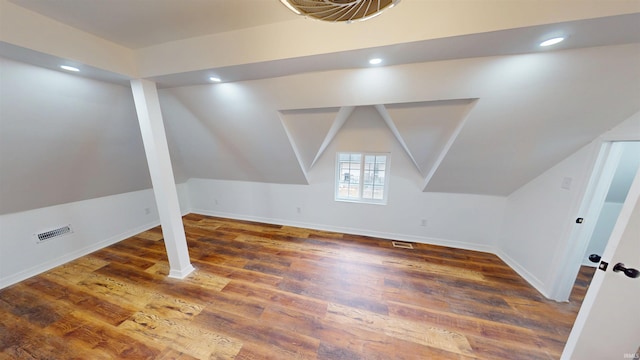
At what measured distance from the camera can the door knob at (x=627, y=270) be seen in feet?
3.11

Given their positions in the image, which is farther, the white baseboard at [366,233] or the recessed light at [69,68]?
the white baseboard at [366,233]

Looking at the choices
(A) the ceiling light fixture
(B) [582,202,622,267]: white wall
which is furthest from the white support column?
(B) [582,202,622,267]: white wall

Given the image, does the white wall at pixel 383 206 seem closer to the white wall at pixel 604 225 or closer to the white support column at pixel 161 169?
the white wall at pixel 604 225

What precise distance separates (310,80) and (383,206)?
2.39 metres

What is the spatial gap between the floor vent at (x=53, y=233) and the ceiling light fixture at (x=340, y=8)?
4.30 m

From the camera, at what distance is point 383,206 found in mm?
3354

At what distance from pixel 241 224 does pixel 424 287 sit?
133 inches

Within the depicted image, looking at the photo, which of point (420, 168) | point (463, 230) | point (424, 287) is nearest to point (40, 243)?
point (424, 287)

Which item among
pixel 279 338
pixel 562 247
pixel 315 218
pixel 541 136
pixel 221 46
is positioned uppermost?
pixel 221 46

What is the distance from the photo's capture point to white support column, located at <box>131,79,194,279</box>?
1.99m

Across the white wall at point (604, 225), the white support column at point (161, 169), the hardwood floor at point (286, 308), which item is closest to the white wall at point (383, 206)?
the hardwood floor at point (286, 308)

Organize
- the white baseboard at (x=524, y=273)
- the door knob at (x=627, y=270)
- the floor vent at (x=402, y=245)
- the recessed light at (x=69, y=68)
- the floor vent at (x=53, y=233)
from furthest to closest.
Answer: the floor vent at (x=402, y=245)
the floor vent at (x=53, y=233)
the white baseboard at (x=524, y=273)
the recessed light at (x=69, y=68)
the door knob at (x=627, y=270)

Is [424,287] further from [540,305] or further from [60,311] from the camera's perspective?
[60,311]

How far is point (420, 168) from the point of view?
2.95 meters
